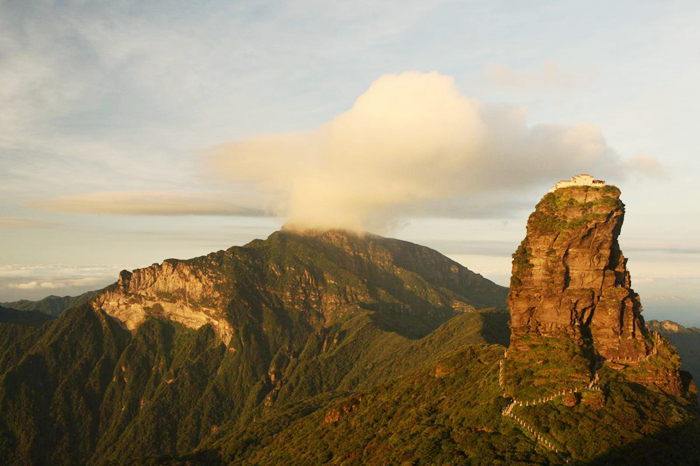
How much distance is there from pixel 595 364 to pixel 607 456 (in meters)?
39.5

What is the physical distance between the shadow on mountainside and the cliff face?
31.2m

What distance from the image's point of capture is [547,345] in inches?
6319

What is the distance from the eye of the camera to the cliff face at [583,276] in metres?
155

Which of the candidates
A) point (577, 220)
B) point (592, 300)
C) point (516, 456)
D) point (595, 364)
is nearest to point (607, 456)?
point (516, 456)

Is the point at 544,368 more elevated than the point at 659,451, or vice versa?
the point at 544,368

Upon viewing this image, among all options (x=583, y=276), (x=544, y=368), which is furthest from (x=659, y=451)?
(x=583, y=276)

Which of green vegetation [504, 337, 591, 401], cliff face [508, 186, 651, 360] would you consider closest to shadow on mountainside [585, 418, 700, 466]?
green vegetation [504, 337, 591, 401]

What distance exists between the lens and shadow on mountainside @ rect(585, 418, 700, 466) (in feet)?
378

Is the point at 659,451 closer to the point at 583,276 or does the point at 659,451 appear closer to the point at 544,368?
the point at 544,368

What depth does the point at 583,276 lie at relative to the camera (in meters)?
160

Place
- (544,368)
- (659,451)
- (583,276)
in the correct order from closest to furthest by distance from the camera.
A: (659,451)
(544,368)
(583,276)

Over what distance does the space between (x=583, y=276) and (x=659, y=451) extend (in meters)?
56.5

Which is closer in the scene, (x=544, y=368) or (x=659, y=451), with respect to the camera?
(x=659, y=451)

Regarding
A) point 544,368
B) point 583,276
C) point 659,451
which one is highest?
point 583,276
